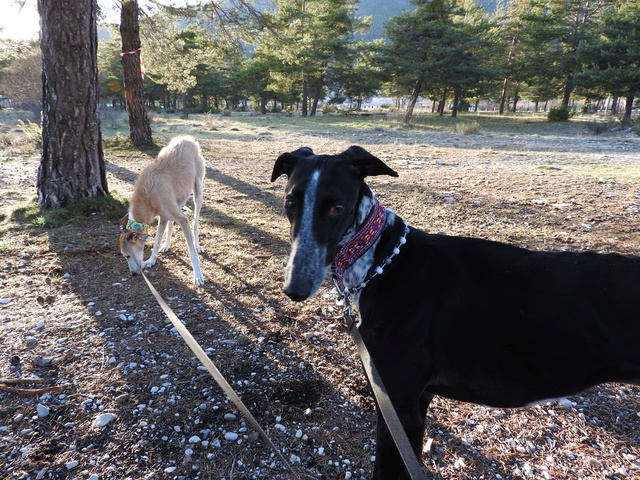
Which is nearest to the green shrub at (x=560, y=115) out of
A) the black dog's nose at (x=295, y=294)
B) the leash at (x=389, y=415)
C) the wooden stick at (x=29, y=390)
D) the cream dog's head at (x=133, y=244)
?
the cream dog's head at (x=133, y=244)

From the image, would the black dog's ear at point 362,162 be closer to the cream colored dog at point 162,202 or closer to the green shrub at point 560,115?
the cream colored dog at point 162,202

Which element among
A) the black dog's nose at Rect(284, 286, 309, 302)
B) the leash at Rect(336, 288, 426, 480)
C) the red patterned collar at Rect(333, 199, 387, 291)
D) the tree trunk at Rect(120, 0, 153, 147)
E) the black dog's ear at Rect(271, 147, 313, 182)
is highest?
the tree trunk at Rect(120, 0, 153, 147)

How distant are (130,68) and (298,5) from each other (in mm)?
34150

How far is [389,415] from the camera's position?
70.2 inches

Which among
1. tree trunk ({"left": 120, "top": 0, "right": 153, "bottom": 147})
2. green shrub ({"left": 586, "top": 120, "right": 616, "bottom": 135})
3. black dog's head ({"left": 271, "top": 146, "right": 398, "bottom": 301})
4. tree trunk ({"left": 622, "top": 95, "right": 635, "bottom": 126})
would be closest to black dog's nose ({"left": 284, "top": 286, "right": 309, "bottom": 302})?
black dog's head ({"left": 271, "top": 146, "right": 398, "bottom": 301})

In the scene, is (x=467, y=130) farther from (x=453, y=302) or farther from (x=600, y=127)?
(x=453, y=302)

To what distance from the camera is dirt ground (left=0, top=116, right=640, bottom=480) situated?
235 centimetres

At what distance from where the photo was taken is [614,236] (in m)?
5.57

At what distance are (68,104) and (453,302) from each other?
7175 mm

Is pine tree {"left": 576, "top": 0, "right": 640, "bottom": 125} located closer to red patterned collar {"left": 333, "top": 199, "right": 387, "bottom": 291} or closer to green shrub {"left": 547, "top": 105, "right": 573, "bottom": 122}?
green shrub {"left": 547, "top": 105, "right": 573, "bottom": 122}

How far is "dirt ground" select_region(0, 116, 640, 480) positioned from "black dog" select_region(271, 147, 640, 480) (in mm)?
748

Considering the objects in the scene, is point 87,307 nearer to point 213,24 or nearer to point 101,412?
point 101,412

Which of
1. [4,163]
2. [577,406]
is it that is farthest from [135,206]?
[4,163]

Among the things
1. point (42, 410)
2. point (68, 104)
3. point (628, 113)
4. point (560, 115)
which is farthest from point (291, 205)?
point (560, 115)
